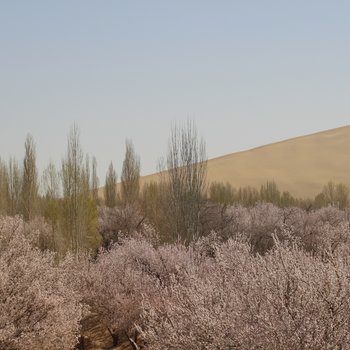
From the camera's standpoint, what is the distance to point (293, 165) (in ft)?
376

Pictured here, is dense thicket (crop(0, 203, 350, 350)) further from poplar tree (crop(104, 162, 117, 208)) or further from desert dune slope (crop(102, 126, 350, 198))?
desert dune slope (crop(102, 126, 350, 198))

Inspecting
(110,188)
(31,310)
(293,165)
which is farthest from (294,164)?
(31,310)

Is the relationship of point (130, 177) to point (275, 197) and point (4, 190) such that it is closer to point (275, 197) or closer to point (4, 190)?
point (4, 190)

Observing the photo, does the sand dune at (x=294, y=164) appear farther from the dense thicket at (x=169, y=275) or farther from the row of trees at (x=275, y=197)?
the dense thicket at (x=169, y=275)

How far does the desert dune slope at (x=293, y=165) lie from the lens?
10381 centimetres

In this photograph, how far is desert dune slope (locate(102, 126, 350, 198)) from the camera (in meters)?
104

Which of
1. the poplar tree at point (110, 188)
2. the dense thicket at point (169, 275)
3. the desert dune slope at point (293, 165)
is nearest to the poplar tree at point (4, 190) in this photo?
the dense thicket at point (169, 275)

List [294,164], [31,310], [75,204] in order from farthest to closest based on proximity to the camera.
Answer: [294,164], [75,204], [31,310]

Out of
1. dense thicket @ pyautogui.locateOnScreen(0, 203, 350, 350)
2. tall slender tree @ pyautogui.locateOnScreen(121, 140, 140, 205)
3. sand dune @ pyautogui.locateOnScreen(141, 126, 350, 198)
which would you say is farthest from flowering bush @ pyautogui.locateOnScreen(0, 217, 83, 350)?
sand dune @ pyautogui.locateOnScreen(141, 126, 350, 198)

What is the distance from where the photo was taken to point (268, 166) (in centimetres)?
11425

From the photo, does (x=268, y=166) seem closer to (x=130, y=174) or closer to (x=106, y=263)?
(x=130, y=174)

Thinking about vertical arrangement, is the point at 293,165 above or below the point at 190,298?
above

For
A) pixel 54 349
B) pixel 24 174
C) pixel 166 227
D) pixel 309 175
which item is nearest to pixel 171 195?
pixel 166 227

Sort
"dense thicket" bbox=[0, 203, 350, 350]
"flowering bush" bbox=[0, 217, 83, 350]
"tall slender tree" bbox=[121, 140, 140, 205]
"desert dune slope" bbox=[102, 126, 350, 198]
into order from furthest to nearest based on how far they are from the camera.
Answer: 1. "desert dune slope" bbox=[102, 126, 350, 198]
2. "tall slender tree" bbox=[121, 140, 140, 205]
3. "flowering bush" bbox=[0, 217, 83, 350]
4. "dense thicket" bbox=[0, 203, 350, 350]
